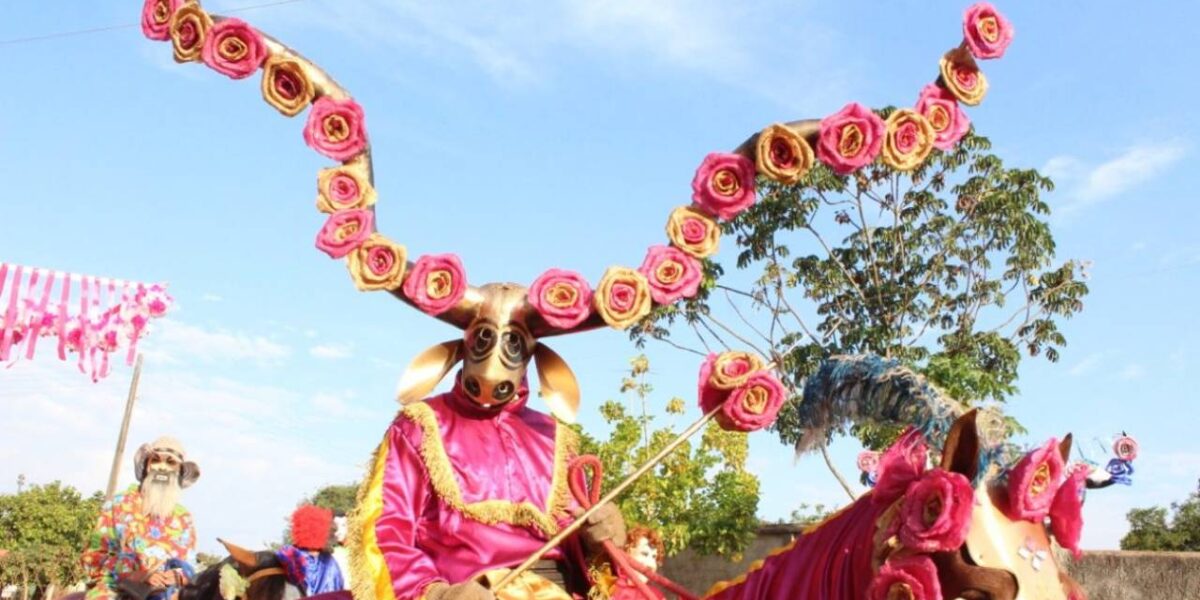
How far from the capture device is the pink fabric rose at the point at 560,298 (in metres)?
4.42

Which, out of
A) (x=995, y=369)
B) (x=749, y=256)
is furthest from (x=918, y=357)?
(x=749, y=256)

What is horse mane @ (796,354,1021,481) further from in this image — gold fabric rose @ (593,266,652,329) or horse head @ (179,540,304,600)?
horse head @ (179,540,304,600)

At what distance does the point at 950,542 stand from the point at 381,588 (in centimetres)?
200

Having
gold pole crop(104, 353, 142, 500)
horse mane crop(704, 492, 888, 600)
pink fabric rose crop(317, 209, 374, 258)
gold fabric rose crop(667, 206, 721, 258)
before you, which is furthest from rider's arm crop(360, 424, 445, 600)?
gold pole crop(104, 353, 142, 500)

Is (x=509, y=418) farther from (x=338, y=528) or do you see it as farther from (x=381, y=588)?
(x=338, y=528)

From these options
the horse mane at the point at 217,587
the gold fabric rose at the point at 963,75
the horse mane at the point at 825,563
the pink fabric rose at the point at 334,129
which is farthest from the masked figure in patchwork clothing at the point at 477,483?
the gold fabric rose at the point at 963,75

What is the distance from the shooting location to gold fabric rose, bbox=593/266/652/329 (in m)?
4.42

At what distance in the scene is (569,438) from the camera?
15.7 ft

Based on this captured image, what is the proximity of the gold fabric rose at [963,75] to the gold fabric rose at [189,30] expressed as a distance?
2958 millimetres

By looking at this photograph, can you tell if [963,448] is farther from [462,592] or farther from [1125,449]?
[462,592]

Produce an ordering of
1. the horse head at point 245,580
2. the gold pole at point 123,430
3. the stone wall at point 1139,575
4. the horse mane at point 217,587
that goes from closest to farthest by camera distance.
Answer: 1. the horse head at point 245,580
2. the horse mane at point 217,587
3. the stone wall at point 1139,575
4. the gold pole at point 123,430

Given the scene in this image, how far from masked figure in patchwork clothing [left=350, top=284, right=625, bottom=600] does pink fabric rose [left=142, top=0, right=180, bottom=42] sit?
1759 millimetres

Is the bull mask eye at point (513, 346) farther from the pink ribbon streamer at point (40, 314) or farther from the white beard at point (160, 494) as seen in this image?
the pink ribbon streamer at point (40, 314)

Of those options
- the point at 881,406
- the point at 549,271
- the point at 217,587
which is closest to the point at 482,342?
the point at 549,271
